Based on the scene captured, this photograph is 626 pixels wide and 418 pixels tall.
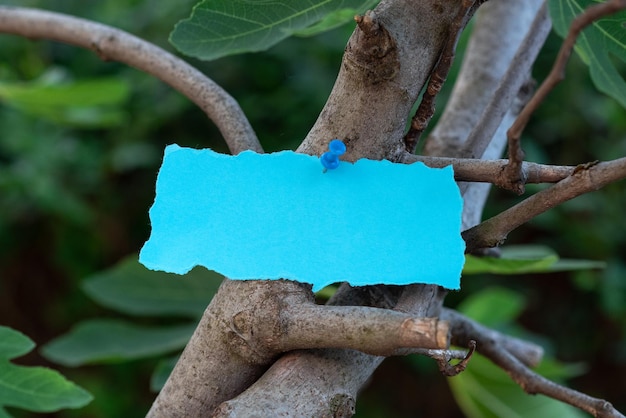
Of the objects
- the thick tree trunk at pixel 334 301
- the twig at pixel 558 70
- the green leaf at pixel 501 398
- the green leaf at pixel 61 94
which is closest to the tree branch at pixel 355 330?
the thick tree trunk at pixel 334 301

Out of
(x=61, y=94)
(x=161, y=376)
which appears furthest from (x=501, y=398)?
(x=61, y=94)

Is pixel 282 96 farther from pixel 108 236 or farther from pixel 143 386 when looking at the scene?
pixel 143 386

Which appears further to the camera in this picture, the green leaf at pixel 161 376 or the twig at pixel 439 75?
the green leaf at pixel 161 376

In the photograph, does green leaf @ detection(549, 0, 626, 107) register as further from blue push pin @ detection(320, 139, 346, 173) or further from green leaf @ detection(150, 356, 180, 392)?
green leaf @ detection(150, 356, 180, 392)

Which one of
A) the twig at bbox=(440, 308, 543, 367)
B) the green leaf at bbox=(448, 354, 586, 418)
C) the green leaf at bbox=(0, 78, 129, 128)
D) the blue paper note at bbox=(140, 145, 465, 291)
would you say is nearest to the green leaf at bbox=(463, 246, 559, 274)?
the twig at bbox=(440, 308, 543, 367)

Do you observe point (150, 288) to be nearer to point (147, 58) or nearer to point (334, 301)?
point (147, 58)

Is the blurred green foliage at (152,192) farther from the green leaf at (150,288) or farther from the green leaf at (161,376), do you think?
the green leaf at (161,376)
